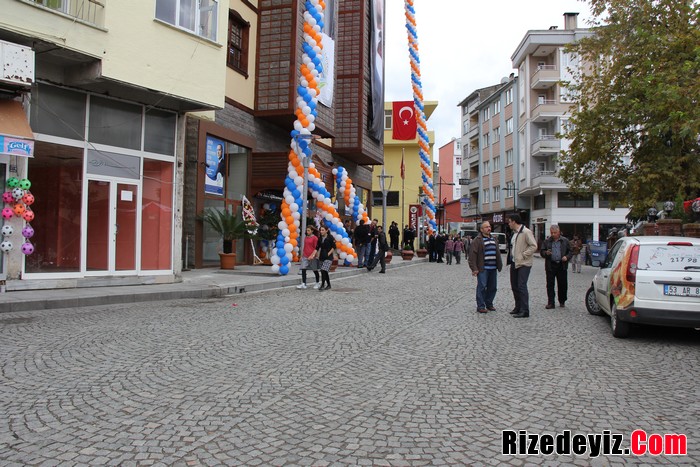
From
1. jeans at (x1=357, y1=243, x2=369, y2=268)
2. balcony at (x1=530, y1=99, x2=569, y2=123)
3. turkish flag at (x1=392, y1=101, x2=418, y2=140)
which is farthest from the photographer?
balcony at (x1=530, y1=99, x2=569, y2=123)

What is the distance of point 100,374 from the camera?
17.6 feet

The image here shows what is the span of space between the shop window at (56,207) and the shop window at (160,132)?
1.91 m

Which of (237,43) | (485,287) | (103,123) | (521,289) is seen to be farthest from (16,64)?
(237,43)

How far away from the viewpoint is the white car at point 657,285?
718 centimetres

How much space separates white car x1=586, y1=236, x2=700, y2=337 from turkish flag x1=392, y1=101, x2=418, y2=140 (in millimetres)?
27316

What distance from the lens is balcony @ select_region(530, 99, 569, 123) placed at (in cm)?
4697

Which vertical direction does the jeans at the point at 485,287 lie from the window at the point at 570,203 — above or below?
below

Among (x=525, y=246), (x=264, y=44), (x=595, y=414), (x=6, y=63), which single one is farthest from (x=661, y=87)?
(x=6, y=63)

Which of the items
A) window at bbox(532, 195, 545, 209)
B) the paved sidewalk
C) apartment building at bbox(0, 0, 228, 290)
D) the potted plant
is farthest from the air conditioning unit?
window at bbox(532, 195, 545, 209)

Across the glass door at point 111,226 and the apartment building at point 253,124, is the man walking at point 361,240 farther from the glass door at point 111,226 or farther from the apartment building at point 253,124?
the glass door at point 111,226

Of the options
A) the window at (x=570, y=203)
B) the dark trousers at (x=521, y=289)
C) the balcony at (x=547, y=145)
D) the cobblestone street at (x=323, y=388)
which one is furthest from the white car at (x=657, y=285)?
the window at (x=570, y=203)

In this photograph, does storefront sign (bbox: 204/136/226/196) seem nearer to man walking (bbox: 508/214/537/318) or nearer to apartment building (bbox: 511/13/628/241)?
man walking (bbox: 508/214/537/318)

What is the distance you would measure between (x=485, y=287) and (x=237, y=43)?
13683 mm

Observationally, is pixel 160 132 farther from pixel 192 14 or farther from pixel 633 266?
pixel 633 266
